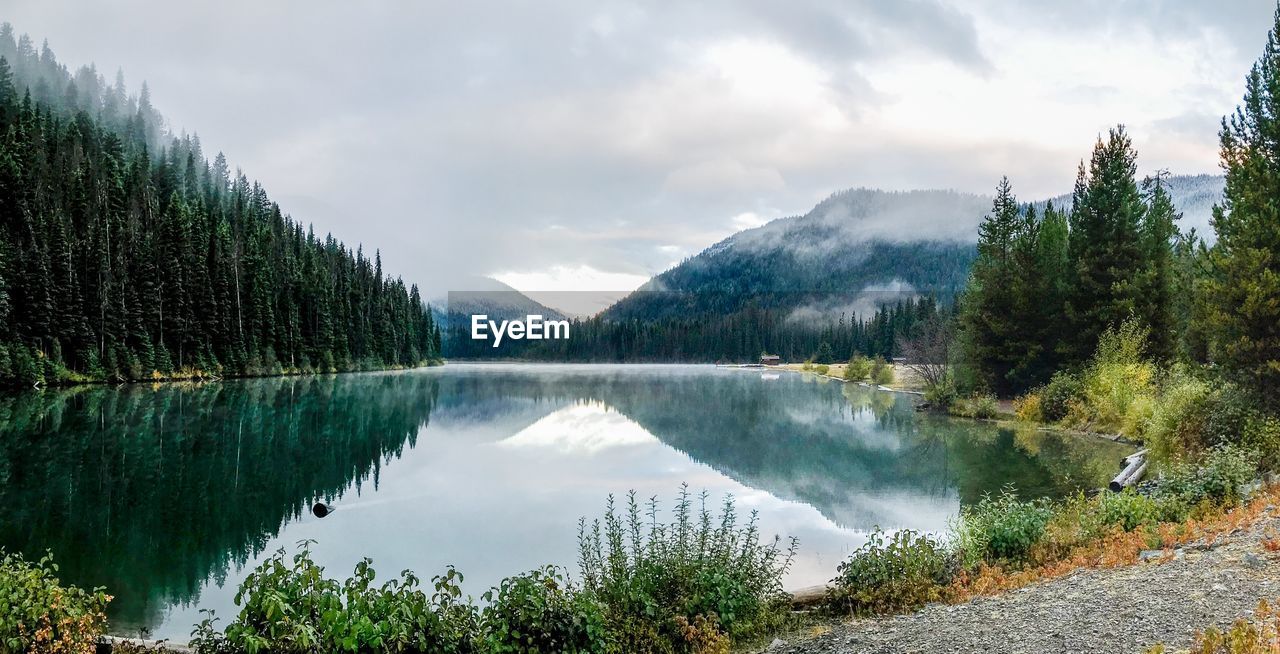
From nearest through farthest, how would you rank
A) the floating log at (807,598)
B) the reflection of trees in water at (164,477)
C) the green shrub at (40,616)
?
the green shrub at (40,616)
the floating log at (807,598)
the reflection of trees in water at (164,477)

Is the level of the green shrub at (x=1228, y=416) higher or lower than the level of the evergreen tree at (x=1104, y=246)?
lower

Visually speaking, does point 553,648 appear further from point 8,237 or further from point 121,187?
point 121,187

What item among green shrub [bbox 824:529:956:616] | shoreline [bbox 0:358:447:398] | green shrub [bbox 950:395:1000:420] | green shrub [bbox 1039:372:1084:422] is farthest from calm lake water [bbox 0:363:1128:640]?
shoreline [bbox 0:358:447:398]

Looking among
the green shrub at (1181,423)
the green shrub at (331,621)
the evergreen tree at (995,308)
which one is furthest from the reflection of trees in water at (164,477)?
the evergreen tree at (995,308)

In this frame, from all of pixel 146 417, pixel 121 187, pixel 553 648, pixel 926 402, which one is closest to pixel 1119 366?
pixel 926 402

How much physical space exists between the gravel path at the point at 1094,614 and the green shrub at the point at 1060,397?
2630 centimetres

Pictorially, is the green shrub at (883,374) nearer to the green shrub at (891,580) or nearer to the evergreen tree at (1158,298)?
the evergreen tree at (1158,298)

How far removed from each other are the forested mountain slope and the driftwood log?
2266 inches

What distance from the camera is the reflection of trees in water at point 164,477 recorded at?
1166cm

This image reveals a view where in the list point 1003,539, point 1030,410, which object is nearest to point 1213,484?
point 1003,539

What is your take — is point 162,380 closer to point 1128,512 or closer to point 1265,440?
point 1128,512

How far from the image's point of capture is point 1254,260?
20.0m

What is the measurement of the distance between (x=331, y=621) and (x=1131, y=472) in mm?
18745

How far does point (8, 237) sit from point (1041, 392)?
233 ft
